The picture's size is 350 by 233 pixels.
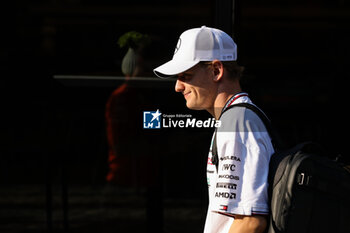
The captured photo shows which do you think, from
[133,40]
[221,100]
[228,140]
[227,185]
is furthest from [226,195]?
[133,40]

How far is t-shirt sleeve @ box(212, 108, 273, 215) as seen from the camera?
203 centimetres

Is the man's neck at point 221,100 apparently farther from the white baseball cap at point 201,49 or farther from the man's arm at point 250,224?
the man's arm at point 250,224

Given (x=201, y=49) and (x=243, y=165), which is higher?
(x=201, y=49)

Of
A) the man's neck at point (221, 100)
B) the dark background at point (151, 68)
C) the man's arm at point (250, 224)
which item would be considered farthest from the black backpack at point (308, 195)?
the dark background at point (151, 68)

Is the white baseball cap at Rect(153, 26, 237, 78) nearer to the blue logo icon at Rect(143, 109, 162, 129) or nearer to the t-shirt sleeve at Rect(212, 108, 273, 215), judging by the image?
the t-shirt sleeve at Rect(212, 108, 273, 215)

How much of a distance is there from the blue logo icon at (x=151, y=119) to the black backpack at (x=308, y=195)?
2.22 metres

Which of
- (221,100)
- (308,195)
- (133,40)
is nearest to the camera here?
(308,195)

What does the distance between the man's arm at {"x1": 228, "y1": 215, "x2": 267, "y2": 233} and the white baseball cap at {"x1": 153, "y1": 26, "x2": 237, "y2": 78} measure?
621 mm

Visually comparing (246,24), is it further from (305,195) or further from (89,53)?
(305,195)

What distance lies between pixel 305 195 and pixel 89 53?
2518 millimetres

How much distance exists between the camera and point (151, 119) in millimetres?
4270

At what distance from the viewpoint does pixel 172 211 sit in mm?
4852

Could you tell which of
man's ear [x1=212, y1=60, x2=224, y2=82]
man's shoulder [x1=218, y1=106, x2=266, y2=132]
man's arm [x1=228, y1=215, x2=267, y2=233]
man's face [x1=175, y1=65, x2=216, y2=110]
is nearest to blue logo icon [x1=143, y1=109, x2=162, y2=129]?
man's face [x1=175, y1=65, x2=216, y2=110]

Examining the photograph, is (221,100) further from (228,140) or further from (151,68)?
(151,68)
